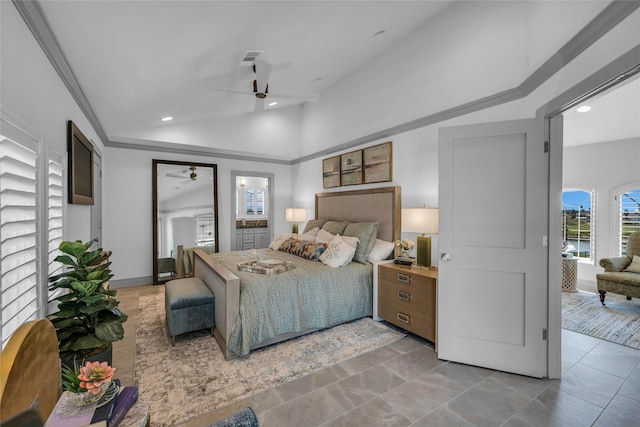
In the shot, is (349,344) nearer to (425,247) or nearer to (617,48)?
(425,247)

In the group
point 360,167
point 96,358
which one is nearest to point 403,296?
point 360,167

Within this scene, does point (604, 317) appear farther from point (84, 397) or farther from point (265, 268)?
point (84, 397)

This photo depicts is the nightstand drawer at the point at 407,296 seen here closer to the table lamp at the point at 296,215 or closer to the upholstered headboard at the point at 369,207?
the upholstered headboard at the point at 369,207

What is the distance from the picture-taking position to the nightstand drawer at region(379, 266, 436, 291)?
2.74 meters

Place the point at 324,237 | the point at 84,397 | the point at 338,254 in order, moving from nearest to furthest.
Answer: the point at 84,397 < the point at 338,254 < the point at 324,237

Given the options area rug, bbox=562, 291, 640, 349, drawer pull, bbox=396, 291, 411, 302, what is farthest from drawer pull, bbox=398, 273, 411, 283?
area rug, bbox=562, 291, 640, 349

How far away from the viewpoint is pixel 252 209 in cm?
605

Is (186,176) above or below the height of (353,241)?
above

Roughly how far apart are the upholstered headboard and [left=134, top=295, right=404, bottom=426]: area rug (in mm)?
1289

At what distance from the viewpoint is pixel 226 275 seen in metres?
2.62

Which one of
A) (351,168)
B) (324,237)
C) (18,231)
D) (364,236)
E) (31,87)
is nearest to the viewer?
(18,231)

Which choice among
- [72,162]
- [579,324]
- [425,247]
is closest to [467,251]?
[425,247]

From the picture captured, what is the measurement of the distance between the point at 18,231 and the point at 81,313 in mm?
618

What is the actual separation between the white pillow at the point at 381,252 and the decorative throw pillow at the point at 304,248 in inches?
24.8
